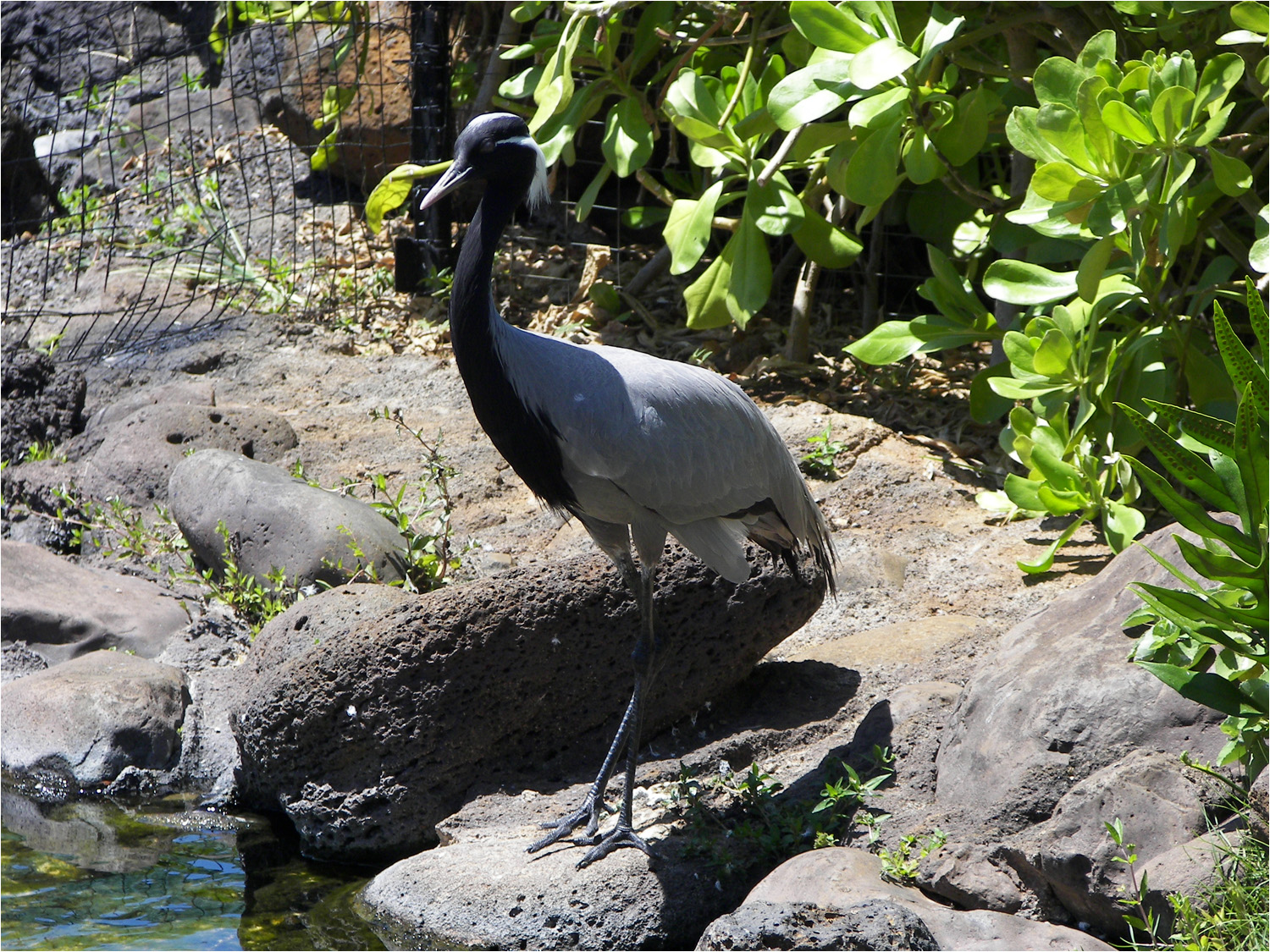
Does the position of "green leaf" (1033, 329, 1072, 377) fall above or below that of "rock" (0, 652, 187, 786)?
above

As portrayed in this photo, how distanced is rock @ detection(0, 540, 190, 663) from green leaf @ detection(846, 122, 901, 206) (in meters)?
2.86

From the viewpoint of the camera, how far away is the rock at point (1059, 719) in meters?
2.74

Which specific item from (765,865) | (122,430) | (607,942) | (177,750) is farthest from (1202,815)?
(122,430)

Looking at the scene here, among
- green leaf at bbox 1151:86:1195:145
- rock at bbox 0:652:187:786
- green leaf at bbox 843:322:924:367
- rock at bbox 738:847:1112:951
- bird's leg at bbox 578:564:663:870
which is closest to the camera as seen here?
rock at bbox 738:847:1112:951

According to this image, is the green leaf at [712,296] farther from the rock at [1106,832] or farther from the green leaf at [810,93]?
the rock at [1106,832]

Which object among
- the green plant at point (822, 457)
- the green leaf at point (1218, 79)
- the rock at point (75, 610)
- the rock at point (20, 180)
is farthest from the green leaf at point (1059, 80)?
the rock at point (20, 180)

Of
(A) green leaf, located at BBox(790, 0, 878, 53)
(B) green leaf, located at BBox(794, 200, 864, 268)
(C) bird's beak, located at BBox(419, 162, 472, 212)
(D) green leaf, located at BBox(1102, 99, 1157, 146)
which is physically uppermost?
(A) green leaf, located at BBox(790, 0, 878, 53)

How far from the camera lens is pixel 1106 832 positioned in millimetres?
2529

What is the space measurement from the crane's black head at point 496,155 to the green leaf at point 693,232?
65.8 inches

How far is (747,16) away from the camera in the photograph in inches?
210

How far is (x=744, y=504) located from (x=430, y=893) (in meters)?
1.30

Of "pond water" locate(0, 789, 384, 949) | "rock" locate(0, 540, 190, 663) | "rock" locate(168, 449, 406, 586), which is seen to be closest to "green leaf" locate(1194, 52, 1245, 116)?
"rock" locate(168, 449, 406, 586)

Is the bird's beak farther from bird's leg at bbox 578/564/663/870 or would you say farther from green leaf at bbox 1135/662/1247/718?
green leaf at bbox 1135/662/1247/718

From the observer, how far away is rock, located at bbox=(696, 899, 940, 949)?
229 centimetres
